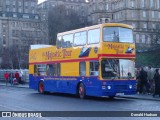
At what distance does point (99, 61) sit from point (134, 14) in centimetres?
10438

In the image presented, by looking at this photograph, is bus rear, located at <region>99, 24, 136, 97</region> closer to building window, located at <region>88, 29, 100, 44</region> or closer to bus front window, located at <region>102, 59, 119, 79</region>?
bus front window, located at <region>102, 59, 119, 79</region>

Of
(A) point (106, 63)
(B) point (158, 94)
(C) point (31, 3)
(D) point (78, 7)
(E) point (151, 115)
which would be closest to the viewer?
(E) point (151, 115)

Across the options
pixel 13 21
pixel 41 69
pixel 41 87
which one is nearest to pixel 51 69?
pixel 41 69

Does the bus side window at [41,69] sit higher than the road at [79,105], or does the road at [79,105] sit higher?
the bus side window at [41,69]

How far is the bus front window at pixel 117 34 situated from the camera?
24.6 meters

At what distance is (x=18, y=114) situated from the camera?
16281 millimetres

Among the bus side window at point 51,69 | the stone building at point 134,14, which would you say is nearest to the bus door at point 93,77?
the bus side window at point 51,69

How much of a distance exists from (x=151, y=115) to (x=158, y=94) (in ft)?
36.1

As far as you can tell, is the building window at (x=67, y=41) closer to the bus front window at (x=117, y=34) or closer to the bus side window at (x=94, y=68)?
the bus side window at (x=94, y=68)

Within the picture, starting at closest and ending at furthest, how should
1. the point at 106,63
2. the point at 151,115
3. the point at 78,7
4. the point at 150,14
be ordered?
the point at 151,115 → the point at 106,63 → the point at 150,14 → the point at 78,7

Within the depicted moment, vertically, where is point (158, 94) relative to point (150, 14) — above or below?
below

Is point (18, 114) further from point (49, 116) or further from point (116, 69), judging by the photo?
point (116, 69)

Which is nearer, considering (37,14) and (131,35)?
(131,35)

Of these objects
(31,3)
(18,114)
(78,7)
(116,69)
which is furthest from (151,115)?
(31,3)
